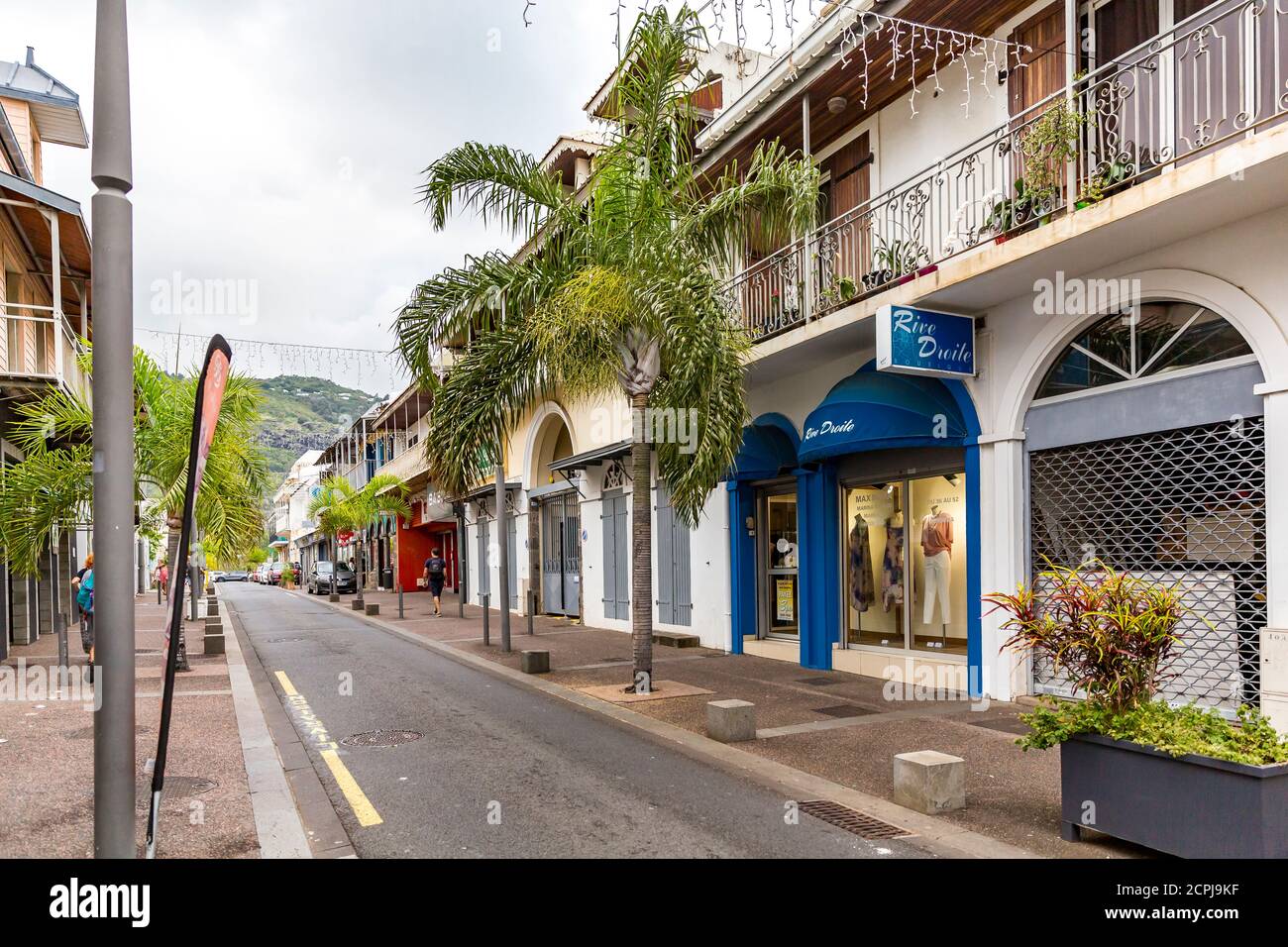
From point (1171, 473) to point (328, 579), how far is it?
38.7 meters

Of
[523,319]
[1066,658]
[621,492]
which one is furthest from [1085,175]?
[621,492]

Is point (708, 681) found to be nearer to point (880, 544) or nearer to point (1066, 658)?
point (880, 544)

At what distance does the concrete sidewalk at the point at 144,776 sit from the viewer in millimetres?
5465

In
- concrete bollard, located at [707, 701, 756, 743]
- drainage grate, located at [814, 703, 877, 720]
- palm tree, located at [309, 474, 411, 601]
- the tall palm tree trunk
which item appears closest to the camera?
concrete bollard, located at [707, 701, 756, 743]

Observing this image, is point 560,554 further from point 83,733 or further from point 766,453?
point 83,733

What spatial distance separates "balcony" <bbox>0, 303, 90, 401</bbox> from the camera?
1316cm

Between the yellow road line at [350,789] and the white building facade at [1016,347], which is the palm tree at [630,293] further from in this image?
the yellow road line at [350,789]

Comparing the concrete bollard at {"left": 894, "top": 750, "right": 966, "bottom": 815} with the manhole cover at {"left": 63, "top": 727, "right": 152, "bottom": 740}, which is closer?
the concrete bollard at {"left": 894, "top": 750, "right": 966, "bottom": 815}

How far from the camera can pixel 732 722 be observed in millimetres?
8133

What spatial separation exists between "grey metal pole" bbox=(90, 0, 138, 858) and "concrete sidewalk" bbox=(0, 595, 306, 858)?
1.82m

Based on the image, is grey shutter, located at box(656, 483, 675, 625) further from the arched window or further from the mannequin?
the arched window

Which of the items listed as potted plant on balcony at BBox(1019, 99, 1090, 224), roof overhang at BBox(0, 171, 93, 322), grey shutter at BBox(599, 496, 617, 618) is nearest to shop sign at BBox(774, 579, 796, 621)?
grey shutter at BBox(599, 496, 617, 618)

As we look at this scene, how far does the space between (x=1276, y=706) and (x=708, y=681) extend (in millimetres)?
6345

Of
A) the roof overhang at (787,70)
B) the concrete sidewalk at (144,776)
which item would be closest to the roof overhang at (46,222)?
the concrete sidewalk at (144,776)
